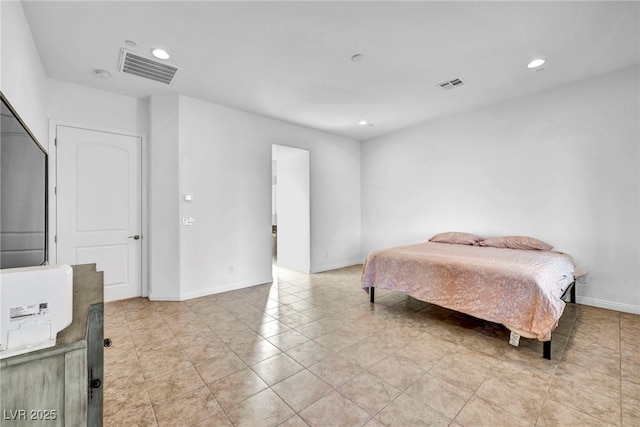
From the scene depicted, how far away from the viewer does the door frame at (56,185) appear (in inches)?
125

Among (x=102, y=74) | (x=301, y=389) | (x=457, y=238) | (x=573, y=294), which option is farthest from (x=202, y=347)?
(x=573, y=294)

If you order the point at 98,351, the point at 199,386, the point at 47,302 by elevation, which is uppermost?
the point at 47,302

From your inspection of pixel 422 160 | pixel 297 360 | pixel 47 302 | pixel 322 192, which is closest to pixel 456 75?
pixel 422 160

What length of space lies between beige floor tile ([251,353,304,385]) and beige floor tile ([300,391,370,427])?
37cm

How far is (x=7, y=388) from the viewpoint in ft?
2.70

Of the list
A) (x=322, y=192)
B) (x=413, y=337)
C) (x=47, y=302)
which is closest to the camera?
(x=47, y=302)

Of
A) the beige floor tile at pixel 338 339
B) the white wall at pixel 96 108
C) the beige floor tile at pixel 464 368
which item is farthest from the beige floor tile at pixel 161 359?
the white wall at pixel 96 108

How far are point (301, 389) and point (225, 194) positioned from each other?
9.65 feet

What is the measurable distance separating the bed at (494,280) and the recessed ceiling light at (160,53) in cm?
314

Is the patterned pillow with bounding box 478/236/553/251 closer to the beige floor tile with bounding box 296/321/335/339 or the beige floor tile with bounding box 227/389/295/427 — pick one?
the beige floor tile with bounding box 296/321/335/339

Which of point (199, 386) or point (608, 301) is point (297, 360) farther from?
point (608, 301)

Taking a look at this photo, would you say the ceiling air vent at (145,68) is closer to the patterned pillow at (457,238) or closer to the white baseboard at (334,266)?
the white baseboard at (334,266)

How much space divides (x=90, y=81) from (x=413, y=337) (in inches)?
180

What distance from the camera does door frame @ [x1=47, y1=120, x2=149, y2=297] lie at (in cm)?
317
